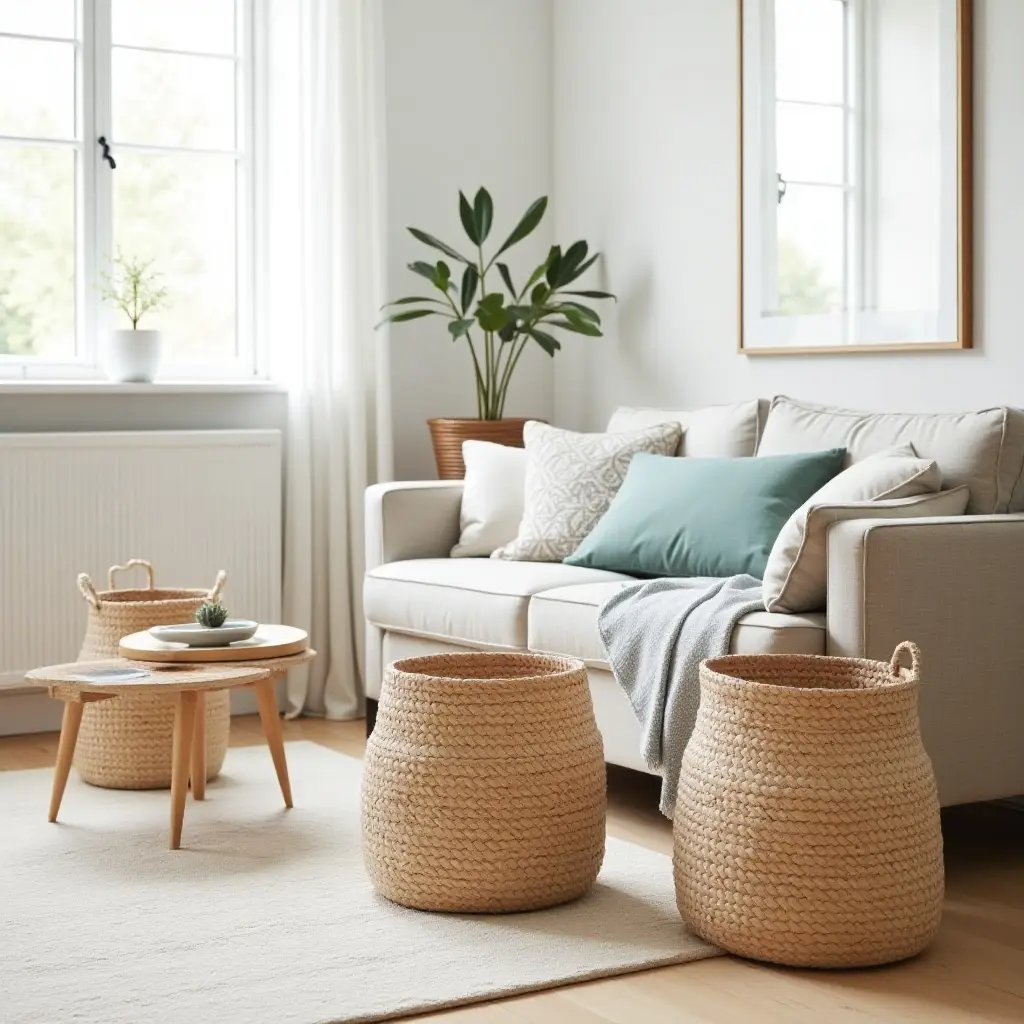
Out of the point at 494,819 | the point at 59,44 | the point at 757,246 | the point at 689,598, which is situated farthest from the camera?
the point at 59,44

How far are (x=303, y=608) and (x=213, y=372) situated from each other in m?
0.79

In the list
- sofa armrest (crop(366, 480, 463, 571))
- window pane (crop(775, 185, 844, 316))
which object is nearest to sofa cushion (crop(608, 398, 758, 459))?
window pane (crop(775, 185, 844, 316))

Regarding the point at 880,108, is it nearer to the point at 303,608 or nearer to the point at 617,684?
the point at 617,684

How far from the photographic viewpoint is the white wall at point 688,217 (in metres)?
3.65

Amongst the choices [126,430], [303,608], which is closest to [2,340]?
[126,430]

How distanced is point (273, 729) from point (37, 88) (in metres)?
2.22

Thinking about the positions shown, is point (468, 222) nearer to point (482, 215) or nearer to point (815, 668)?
point (482, 215)

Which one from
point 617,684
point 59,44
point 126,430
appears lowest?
point 617,684

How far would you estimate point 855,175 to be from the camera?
402 cm

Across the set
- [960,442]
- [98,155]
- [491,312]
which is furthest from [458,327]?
[960,442]

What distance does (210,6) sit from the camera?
16.0ft

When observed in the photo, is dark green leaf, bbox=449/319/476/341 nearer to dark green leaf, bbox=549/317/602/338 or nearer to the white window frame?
dark green leaf, bbox=549/317/602/338

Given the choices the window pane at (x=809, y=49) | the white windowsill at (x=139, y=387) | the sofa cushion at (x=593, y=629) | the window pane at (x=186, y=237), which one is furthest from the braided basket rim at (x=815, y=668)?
the window pane at (x=186, y=237)

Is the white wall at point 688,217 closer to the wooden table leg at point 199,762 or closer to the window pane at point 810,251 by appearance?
the window pane at point 810,251
